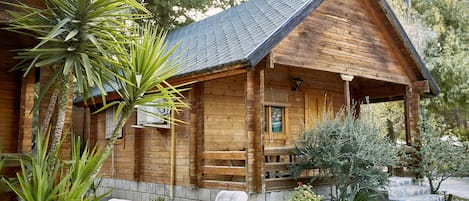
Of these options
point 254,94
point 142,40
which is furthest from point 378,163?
point 142,40

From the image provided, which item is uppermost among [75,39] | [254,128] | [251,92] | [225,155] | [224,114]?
[75,39]

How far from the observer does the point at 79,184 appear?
406 cm

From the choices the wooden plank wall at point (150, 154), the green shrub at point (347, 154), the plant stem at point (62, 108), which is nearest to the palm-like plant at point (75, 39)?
the plant stem at point (62, 108)

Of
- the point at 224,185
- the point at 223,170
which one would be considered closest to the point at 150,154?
the point at 223,170

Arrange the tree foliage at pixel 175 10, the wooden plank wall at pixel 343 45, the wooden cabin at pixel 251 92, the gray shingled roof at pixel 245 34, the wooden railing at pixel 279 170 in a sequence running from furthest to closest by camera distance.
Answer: the tree foliage at pixel 175 10 → the wooden plank wall at pixel 343 45 → the wooden railing at pixel 279 170 → the wooden cabin at pixel 251 92 → the gray shingled roof at pixel 245 34

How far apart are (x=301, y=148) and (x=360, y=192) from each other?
152 centimetres

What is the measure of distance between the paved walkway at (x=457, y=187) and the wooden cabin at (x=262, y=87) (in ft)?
9.90

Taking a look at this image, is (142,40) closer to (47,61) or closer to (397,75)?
(47,61)

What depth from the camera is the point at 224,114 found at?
9594 mm

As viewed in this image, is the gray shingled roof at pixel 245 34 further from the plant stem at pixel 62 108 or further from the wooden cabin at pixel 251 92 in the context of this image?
the plant stem at pixel 62 108

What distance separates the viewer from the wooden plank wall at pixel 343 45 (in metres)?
8.59

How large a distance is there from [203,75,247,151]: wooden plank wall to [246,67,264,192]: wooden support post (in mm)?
1881

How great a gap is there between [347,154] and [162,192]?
14.1 feet

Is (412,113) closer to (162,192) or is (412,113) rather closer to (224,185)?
(224,185)
